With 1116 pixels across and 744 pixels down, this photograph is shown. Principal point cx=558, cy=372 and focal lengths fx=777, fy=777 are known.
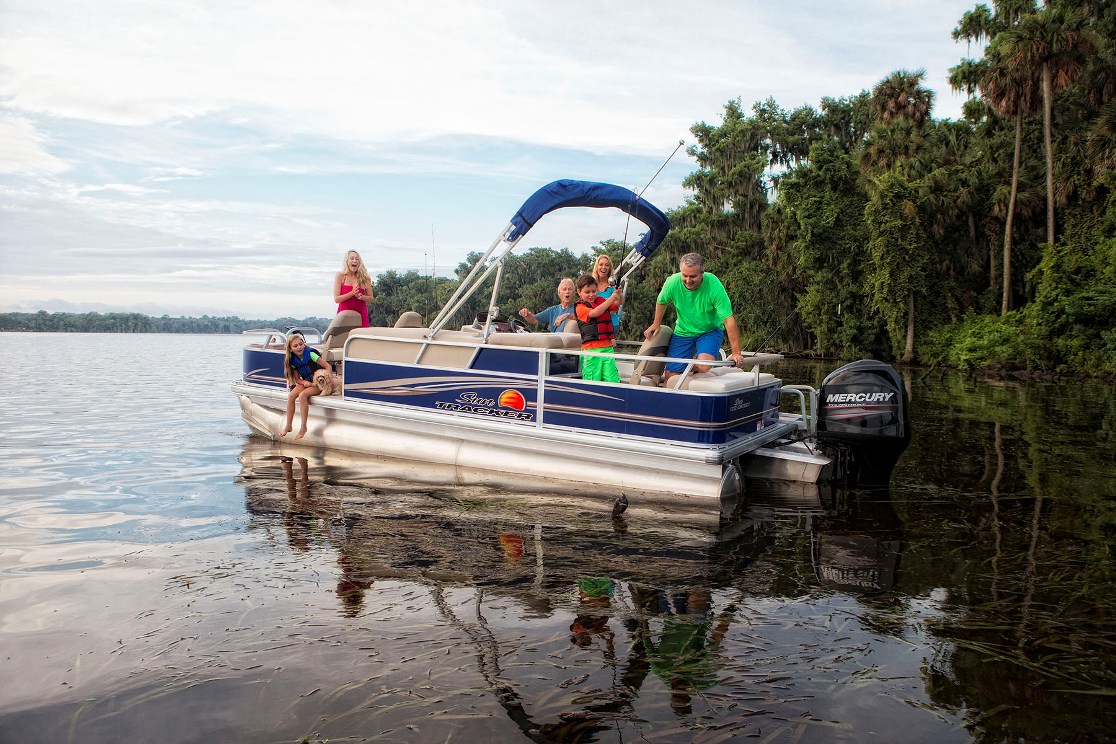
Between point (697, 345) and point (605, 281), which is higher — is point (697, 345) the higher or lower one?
the lower one

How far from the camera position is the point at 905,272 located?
110 feet

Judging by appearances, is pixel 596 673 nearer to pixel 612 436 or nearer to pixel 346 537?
pixel 346 537

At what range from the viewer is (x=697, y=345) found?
26.3 feet

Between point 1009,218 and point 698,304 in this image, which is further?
point 1009,218

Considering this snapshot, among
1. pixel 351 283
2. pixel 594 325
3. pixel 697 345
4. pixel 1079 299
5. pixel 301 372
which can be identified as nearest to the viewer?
pixel 697 345

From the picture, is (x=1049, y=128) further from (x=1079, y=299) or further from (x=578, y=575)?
(x=578, y=575)

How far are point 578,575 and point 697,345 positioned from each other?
3561 mm

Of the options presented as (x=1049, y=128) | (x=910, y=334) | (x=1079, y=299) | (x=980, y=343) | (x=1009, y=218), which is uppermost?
(x=1049, y=128)

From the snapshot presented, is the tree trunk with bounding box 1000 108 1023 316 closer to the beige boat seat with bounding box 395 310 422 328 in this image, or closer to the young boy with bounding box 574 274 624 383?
the young boy with bounding box 574 274 624 383

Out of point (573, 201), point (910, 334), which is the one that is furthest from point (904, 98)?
point (573, 201)

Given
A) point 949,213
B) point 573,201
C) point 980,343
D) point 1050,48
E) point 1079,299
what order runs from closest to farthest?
point 573,201, point 1079,299, point 1050,48, point 980,343, point 949,213

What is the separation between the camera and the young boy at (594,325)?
317 inches

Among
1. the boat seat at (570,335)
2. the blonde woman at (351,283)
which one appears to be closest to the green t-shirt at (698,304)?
the boat seat at (570,335)

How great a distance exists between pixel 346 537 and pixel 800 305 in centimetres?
3744
